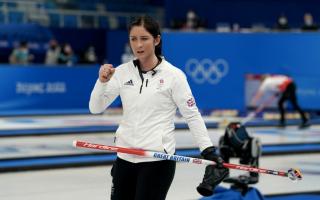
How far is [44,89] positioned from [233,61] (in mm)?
4924

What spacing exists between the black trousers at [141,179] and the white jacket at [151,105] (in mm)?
50

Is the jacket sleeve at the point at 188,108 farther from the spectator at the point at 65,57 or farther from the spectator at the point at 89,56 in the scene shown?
the spectator at the point at 89,56

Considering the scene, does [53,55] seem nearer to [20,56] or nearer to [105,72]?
[20,56]

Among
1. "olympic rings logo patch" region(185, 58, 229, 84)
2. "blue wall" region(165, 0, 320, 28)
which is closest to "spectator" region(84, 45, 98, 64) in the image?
"blue wall" region(165, 0, 320, 28)

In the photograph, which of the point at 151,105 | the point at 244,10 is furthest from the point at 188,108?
the point at 244,10

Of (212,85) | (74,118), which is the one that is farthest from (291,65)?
(74,118)

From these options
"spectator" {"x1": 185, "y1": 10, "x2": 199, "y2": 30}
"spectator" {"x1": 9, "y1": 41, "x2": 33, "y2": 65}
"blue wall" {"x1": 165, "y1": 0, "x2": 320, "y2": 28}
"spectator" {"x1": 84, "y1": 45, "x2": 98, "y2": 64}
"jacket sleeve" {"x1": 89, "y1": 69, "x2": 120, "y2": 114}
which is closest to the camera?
"jacket sleeve" {"x1": 89, "y1": 69, "x2": 120, "y2": 114}

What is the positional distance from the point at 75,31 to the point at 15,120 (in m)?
7.52

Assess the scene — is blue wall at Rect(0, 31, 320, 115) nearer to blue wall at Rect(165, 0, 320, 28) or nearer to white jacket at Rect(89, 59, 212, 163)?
blue wall at Rect(165, 0, 320, 28)

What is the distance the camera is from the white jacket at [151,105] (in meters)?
3.81

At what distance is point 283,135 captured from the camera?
13.5m

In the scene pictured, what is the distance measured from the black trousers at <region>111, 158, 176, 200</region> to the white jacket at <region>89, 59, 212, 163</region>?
0.05 m

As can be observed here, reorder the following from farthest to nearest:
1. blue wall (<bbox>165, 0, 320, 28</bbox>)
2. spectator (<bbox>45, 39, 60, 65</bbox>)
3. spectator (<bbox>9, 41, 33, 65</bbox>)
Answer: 1. blue wall (<bbox>165, 0, 320, 28</bbox>)
2. spectator (<bbox>45, 39, 60, 65</bbox>)
3. spectator (<bbox>9, 41, 33, 65</bbox>)

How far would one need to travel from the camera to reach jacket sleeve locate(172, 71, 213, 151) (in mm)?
3828
